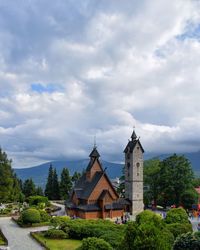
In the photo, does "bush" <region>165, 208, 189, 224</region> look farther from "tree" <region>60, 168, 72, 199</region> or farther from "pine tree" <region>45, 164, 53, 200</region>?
"pine tree" <region>45, 164, 53, 200</region>

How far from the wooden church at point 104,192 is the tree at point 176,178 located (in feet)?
17.2

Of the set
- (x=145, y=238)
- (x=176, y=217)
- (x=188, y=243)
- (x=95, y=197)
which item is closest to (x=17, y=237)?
(x=176, y=217)

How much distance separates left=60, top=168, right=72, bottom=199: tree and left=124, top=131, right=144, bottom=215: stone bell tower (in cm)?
2563

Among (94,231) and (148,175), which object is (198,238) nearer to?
(94,231)

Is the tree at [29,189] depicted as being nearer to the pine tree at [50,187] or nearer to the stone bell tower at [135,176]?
the pine tree at [50,187]

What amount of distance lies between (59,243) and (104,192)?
2041 cm

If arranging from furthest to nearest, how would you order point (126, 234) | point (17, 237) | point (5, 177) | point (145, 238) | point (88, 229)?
point (5, 177), point (17, 237), point (88, 229), point (126, 234), point (145, 238)

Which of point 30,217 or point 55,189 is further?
point 55,189

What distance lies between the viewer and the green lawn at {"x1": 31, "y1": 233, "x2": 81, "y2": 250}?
31.1m

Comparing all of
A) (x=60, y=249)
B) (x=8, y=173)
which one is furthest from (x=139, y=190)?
(x=60, y=249)

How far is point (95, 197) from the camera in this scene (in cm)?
5328

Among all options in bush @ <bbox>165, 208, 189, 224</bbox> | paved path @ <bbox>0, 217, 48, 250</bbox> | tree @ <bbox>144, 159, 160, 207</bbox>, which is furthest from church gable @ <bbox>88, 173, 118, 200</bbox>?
bush @ <bbox>165, 208, 189, 224</bbox>

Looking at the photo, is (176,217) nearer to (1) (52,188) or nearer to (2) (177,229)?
(2) (177,229)

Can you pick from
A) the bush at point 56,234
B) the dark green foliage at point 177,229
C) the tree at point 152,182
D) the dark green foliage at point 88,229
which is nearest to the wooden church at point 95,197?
the tree at point 152,182
